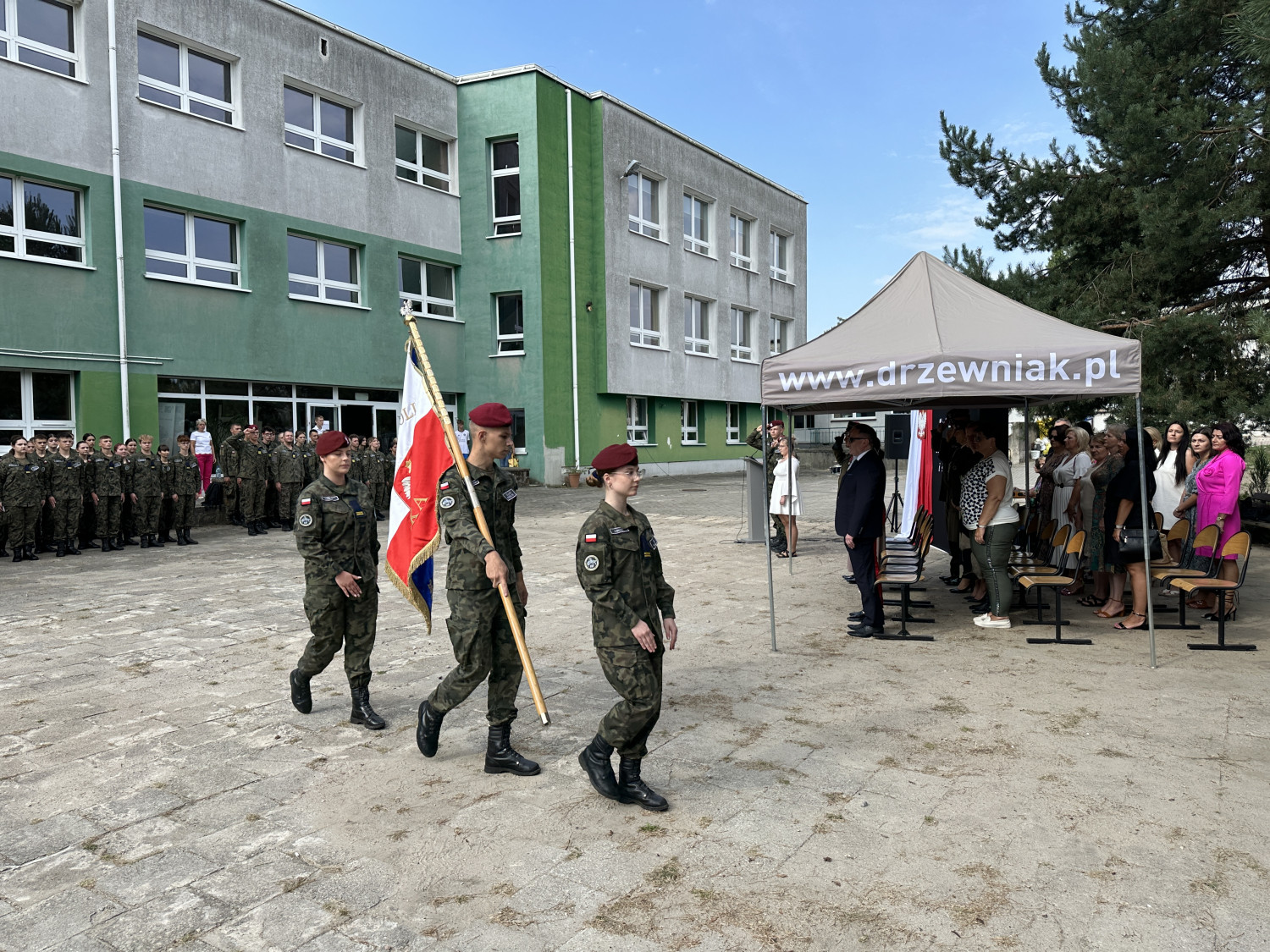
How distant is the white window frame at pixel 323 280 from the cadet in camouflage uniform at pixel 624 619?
18.9 m

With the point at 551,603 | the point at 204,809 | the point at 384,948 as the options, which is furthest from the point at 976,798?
the point at 551,603

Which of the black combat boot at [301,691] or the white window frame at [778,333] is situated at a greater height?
the white window frame at [778,333]

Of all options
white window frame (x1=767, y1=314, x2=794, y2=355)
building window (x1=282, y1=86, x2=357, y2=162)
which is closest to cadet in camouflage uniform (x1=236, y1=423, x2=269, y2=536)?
building window (x1=282, y1=86, x2=357, y2=162)

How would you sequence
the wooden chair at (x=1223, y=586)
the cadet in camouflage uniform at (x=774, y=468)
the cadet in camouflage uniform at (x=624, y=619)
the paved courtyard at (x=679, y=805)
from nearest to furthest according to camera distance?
the paved courtyard at (x=679, y=805) < the cadet in camouflage uniform at (x=624, y=619) < the wooden chair at (x=1223, y=586) < the cadet in camouflage uniform at (x=774, y=468)

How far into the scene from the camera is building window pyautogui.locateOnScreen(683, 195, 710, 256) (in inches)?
1300

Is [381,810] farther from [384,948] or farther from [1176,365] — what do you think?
[1176,365]

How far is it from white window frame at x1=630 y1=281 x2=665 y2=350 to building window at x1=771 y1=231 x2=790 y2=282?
9.19 metres

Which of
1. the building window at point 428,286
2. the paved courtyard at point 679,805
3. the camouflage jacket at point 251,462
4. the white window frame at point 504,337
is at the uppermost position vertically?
the building window at point 428,286

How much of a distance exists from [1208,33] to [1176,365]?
513 cm

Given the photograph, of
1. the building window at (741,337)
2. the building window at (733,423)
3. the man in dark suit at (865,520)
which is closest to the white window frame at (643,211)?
Result: the building window at (741,337)

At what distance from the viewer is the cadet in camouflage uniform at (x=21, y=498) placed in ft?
42.4

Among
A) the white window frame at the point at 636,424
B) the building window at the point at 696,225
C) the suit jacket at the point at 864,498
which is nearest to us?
the suit jacket at the point at 864,498

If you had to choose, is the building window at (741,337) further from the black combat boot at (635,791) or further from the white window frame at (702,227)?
the black combat boot at (635,791)

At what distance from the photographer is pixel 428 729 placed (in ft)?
15.9
